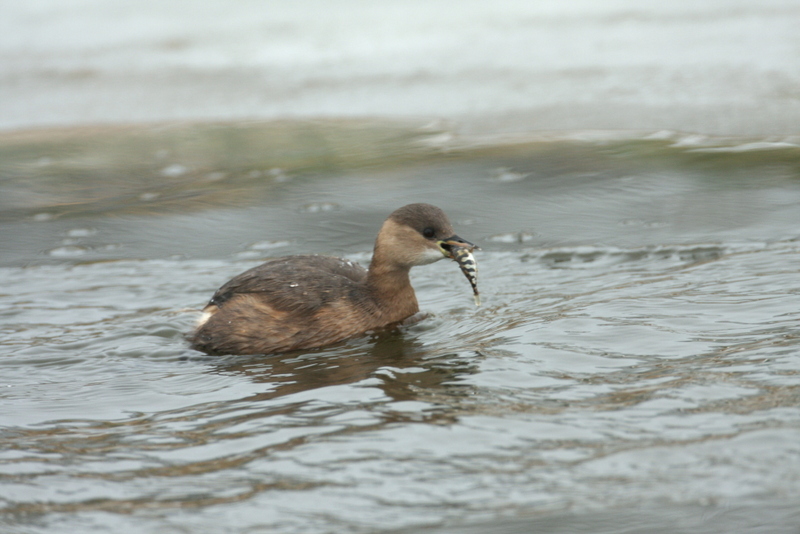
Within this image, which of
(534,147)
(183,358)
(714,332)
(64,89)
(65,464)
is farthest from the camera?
(64,89)

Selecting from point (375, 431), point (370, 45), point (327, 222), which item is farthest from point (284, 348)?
point (370, 45)

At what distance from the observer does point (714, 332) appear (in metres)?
5.80

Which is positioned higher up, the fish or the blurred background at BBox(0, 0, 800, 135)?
the blurred background at BBox(0, 0, 800, 135)

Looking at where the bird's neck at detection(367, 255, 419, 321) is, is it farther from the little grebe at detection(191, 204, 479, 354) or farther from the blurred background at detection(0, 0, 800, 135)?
the blurred background at detection(0, 0, 800, 135)

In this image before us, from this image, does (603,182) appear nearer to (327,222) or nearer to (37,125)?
(327,222)

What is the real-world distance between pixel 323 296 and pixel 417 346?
905mm

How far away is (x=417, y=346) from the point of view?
6.34 m

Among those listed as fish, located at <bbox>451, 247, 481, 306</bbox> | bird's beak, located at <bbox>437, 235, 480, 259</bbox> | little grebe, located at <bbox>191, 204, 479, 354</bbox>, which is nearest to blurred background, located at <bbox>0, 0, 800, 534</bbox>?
little grebe, located at <bbox>191, 204, 479, 354</bbox>

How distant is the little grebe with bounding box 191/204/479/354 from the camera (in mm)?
6672

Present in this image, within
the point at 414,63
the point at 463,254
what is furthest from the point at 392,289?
the point at 414,63

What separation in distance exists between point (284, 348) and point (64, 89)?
7.45 m

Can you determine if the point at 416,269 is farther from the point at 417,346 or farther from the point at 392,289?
the point at 417,346

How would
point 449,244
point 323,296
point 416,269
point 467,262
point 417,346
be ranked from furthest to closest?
1. point 416,269
2. point 323,296
3. point 449,244
4. point 467,262
5. point 417,346

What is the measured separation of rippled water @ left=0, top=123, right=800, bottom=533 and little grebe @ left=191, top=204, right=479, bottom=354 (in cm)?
19
